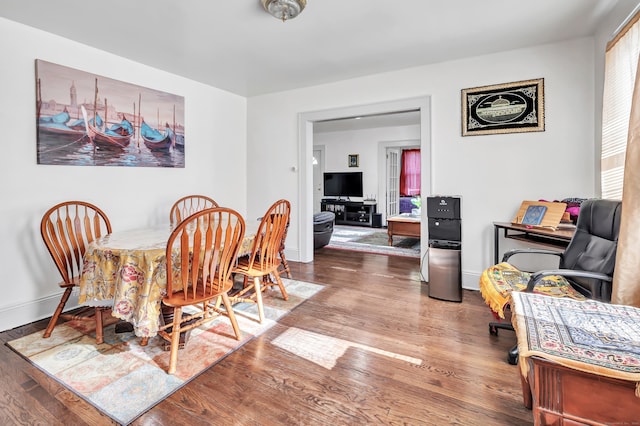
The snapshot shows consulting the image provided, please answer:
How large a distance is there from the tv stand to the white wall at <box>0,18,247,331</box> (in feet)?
16.9

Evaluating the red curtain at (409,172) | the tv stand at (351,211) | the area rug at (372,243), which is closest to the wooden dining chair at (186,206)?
the area rug at (372,243)

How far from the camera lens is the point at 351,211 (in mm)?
8336

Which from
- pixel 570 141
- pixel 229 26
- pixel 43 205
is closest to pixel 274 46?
pixel 229 26

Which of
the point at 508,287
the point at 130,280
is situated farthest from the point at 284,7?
the point at 508,287

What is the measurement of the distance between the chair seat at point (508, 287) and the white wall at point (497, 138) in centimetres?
112

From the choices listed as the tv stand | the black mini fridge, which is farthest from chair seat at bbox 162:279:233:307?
the tv stand

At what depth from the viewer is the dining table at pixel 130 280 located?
1766 mm

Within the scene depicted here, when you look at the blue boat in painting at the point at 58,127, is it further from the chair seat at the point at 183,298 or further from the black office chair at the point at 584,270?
the black office chair at the point at 584,270

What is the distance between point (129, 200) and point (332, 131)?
6.12 m

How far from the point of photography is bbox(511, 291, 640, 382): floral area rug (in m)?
0.96

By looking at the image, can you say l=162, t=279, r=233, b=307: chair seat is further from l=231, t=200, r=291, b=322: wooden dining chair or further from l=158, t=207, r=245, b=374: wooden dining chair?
l=231, t=200, r=291, b=322: wooden dining chair

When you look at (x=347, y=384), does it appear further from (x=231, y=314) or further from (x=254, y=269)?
(x=254, y=269)

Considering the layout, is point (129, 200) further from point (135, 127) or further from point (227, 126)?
point (227, 126)

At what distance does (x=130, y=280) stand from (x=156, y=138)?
2247mm
